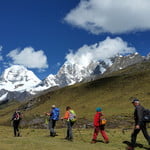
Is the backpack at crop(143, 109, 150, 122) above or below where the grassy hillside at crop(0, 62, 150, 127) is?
below

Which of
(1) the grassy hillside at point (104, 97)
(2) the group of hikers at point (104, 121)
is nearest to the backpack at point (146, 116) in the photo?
(2) the group of hikers at point (104, 121)

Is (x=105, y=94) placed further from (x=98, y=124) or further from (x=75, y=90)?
(x=98, y=124)

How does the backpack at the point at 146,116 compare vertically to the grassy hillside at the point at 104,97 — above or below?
below

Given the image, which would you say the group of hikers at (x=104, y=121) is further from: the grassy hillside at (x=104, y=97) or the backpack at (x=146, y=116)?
the grassy hillside at (x=104, y=97)

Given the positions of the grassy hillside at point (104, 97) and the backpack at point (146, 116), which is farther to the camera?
the grassy hillside at point (104, 97)

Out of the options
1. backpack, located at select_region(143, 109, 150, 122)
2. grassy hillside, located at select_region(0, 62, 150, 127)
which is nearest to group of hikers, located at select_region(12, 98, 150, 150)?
backpack, located at select_region(143, 109, 150, 122)

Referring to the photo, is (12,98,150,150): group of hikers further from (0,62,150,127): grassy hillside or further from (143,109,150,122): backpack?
(0,62,150,127): grassy hillside

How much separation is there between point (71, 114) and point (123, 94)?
75655mm

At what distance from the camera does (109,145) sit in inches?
863

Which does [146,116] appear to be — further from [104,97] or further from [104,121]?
[104,97]

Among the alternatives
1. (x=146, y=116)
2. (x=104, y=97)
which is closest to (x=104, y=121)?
(x=146, y=116)

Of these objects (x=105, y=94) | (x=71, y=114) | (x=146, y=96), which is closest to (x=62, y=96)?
(x=105, y=94)

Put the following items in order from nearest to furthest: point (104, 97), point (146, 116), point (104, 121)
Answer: point (146, 116) → point (104, 121) → point (104, 97)

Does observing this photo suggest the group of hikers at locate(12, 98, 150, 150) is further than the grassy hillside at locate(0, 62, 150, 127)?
No
